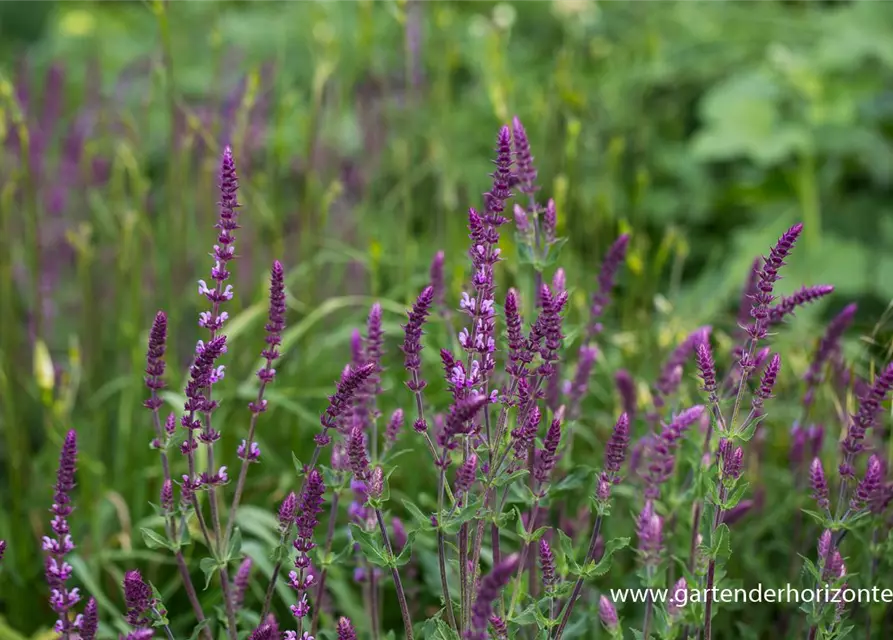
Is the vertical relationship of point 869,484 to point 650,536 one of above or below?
above

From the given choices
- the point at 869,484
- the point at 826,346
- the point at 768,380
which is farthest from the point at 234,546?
the point at 826,346

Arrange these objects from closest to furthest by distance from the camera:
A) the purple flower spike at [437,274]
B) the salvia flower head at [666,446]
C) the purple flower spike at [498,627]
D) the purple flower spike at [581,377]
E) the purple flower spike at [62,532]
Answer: the purple flower spike at [498,627] → the purple flower spike at [62,532] → the salvia flower head at [666,446] → the purple flower spike at [437,274] → the purple flower spike at [581,377]

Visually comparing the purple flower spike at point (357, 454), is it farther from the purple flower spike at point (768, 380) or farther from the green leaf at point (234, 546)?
the purple flower spike at point (768, 380)

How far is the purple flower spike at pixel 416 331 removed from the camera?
124 centimetres

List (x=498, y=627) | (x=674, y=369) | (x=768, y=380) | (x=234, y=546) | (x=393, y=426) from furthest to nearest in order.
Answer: (x=674, y=369)
(x=393, y=426)
(x=234, y=546)
(x=768, y=380)
(x=498, y=627)

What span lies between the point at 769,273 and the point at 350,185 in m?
2.58

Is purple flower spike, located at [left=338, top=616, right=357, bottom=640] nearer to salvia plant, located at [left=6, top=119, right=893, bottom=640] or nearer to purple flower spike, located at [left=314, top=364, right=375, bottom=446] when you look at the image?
salvia plant, located at [left=6, top=119, right=893, bottom=640]

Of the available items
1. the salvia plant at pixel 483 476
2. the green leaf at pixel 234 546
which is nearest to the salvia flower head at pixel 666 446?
the salvia plant at pixel 483 476

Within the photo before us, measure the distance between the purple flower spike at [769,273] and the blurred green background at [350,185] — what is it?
0.89 m

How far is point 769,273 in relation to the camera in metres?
1.29

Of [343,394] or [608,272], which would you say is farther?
[608,272]

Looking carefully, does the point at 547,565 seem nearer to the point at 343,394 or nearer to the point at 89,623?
the point at 343,394

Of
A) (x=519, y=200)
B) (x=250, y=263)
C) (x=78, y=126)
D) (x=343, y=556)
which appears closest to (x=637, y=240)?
(x=519, y=200)

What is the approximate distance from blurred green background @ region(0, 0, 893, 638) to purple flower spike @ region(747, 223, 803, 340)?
2.93 feet
